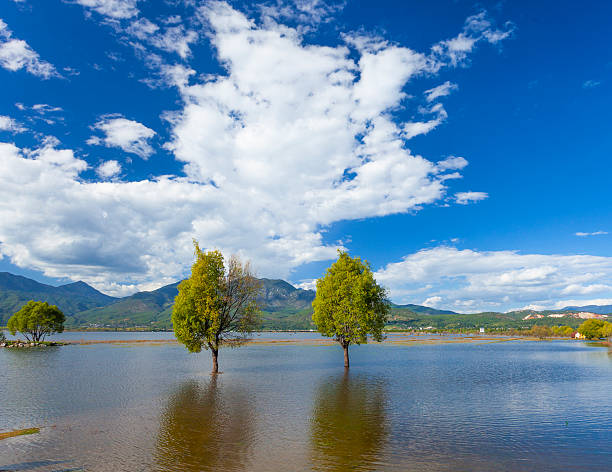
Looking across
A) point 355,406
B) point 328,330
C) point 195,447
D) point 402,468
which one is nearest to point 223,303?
point 328,330

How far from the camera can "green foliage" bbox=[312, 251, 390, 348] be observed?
6325cm

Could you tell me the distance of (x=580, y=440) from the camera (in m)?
28.6

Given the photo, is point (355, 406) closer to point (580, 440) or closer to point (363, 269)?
point (580, 440)

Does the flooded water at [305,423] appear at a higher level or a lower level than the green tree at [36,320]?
lower

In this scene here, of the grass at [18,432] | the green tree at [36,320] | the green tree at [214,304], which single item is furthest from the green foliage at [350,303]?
the green tree at [36,320]

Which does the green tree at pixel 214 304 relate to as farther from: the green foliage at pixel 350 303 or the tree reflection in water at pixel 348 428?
the tree reflection in water at pixel 348 428

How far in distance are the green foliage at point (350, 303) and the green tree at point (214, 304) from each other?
1184 cm

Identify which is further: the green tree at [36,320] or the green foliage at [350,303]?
the green tree at [36,320]

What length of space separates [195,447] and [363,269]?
1869 inches

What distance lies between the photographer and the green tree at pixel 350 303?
63.2 m

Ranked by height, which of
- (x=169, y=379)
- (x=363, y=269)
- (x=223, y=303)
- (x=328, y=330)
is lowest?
(x=169, y=379)

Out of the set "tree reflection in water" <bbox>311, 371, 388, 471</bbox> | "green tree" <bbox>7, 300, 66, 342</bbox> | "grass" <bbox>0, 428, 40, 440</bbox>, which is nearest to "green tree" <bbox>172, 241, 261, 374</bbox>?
"tree reflection in water" <bbox>311, 371, 388, 471</bbox>

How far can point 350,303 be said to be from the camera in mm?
64438

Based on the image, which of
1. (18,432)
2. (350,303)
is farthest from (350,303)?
(18,432)
